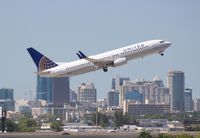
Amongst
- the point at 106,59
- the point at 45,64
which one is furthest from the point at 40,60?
the point at 106,59

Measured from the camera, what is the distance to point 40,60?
7608 inches

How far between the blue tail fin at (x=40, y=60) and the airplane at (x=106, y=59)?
149 centimetres

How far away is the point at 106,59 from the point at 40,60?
55.5ft

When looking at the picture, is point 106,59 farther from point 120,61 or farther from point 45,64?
point 45,64

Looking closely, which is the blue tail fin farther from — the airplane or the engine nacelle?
the engine nacelle

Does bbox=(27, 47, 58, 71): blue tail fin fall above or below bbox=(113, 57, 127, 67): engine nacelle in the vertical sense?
above

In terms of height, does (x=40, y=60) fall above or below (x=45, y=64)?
above

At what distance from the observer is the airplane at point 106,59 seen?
179 metres

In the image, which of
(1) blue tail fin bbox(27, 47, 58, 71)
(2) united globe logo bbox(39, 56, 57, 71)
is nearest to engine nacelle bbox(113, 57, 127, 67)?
(1) blue tail fin bbox(27, 47, 58, 71)

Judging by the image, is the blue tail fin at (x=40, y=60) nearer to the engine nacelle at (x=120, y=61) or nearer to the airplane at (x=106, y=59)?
the airplane at (x=106, y=59)

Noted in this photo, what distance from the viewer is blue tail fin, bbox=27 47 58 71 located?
624 feet

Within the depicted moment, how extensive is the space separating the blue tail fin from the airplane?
4.89 ft

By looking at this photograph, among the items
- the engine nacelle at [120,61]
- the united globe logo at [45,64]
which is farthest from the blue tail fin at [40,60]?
the engine nacelle at [120,61]

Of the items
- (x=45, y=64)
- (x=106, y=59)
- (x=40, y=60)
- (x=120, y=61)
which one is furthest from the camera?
(x=40, y=60)
